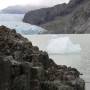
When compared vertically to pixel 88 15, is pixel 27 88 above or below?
below

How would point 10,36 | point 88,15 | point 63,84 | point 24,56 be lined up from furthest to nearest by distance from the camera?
point 88,15 → point 10,36 → point 24,56 → point 63,84

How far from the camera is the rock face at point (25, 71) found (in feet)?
45.6

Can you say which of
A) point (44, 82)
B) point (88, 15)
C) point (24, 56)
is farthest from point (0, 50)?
point (88, 15)

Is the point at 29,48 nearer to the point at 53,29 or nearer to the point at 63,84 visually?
the point at 63,84

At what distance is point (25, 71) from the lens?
14.4 meters

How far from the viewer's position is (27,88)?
47.0 feet

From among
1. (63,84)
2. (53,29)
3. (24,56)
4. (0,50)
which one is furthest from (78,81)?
(53,29)

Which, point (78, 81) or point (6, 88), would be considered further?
point (78, 81)

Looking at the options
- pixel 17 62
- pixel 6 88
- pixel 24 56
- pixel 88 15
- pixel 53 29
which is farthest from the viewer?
pixel 53 29

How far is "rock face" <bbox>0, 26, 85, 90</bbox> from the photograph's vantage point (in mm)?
13898

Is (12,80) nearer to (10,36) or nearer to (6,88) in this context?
(6,88)

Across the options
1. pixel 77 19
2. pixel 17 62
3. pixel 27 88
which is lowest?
pixel 27 88

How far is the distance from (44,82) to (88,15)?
165 m

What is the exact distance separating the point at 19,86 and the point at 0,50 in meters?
2.67
